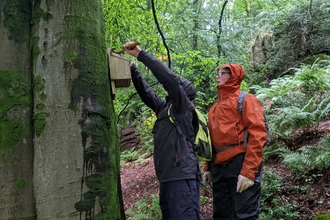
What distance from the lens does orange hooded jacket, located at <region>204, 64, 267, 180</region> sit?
3.13 m

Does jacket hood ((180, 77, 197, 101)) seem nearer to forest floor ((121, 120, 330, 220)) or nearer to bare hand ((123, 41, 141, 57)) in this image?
bare hand ((123, 41, 141, 57))

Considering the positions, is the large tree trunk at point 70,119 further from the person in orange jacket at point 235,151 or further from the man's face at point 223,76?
the man's face at point 223,76

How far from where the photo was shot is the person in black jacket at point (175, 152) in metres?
2.92

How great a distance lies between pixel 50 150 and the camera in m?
1.88

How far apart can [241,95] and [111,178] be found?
1.89 meters

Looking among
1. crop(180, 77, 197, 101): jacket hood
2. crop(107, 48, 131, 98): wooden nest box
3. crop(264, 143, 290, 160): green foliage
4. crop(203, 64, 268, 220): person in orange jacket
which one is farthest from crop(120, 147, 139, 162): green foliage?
crop(107, 48, 131, 98): wooden nest box

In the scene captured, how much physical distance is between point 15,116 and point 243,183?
221cm

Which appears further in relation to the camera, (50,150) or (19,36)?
(19,36)

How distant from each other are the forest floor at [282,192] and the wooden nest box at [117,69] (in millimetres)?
3474

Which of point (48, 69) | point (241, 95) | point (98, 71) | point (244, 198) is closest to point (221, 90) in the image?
point (241, 95)

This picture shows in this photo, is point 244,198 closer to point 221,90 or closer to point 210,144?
point 210,144

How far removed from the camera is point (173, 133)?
3.08m

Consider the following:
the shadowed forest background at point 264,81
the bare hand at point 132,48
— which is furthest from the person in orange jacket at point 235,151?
the shadowed forest background at point 264,81

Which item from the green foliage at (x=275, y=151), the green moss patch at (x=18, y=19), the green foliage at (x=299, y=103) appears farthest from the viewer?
the green foliage at (x=299, y=103)
